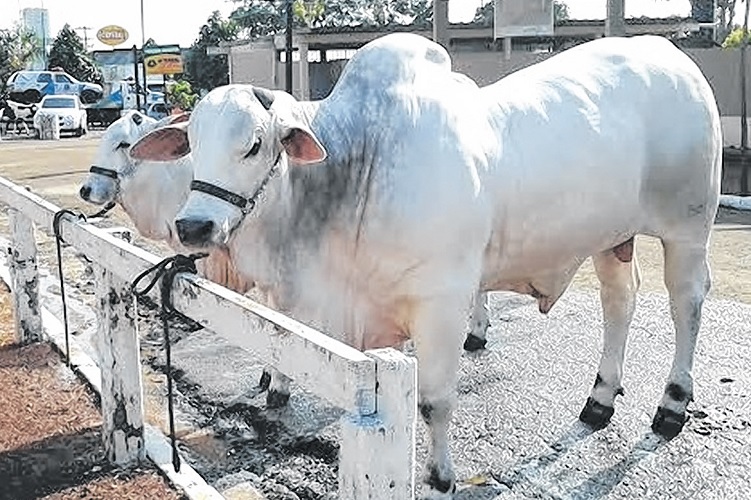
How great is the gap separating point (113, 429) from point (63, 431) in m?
0.58

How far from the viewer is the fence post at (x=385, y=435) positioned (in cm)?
224

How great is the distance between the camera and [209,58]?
5994 cm

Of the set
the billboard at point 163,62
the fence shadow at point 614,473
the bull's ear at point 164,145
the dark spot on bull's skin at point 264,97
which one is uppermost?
the billboard at point 163,62

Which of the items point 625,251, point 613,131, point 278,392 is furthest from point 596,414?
point 278,392

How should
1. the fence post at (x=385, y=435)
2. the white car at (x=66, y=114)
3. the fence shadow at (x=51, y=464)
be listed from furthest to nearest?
the white car at (x=66, y=114) < the fence shadow at (x=51, y=464) < the fence post at (x=385, y=435)

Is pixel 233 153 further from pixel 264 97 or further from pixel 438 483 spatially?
pixel 438 483

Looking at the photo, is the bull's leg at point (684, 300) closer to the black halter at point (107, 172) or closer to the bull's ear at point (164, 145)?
the bull's ear at point (164, 145)

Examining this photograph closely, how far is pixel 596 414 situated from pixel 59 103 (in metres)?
36.8

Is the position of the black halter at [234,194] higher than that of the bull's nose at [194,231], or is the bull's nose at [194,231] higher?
the black halter at [234,194]

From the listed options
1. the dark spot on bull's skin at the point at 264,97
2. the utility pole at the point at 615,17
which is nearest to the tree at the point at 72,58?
the utility pole at the point at 615,17

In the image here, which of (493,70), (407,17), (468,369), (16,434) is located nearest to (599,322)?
(468,369)

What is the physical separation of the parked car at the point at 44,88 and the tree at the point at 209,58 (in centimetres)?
1013

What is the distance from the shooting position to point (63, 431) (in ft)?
15.6

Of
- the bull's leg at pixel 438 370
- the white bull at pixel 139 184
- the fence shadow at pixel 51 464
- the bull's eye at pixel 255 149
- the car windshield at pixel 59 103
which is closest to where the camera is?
the bull's eye at pixel 255 149
